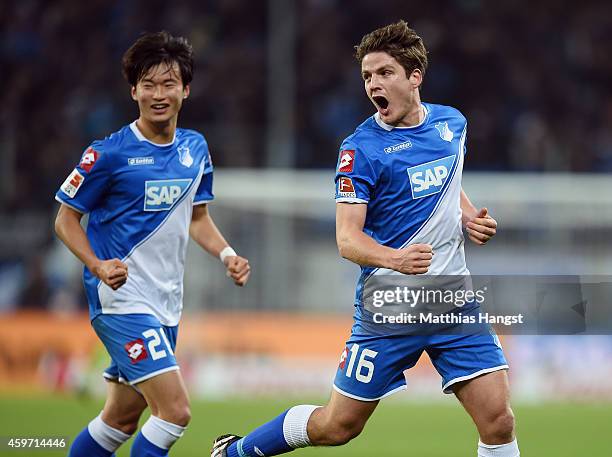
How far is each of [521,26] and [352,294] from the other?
7.21m

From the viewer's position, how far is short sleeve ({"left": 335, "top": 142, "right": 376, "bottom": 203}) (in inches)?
216

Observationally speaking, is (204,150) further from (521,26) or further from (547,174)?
(521,26)

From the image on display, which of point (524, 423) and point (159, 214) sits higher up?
point (159, 214)

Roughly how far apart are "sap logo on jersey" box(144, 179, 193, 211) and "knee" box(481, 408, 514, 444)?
2.22 metres

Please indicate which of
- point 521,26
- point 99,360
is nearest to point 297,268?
point 99,360

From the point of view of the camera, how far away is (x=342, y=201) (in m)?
5.50

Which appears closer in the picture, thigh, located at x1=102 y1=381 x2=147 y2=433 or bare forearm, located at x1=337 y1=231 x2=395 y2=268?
bare forearm, located at x1=337 y1=231 x2=395 y2=268

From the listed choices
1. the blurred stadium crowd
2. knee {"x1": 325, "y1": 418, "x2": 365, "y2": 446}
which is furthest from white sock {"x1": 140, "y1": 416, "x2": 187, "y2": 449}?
the blurred stadium crowd

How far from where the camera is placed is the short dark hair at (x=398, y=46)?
5.58m

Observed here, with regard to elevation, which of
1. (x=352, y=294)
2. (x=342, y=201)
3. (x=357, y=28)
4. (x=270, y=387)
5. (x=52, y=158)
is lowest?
(x=270, y=387)

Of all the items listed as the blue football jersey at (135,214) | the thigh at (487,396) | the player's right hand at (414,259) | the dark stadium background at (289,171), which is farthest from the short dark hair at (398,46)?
the dark stadium background at (289,171)

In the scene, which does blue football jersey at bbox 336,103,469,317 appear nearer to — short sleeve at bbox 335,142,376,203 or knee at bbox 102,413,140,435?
short sleeve at bbox 335,142,376,203

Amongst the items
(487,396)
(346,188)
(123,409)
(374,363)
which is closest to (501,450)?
(487,396)

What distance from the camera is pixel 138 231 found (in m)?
6.30
